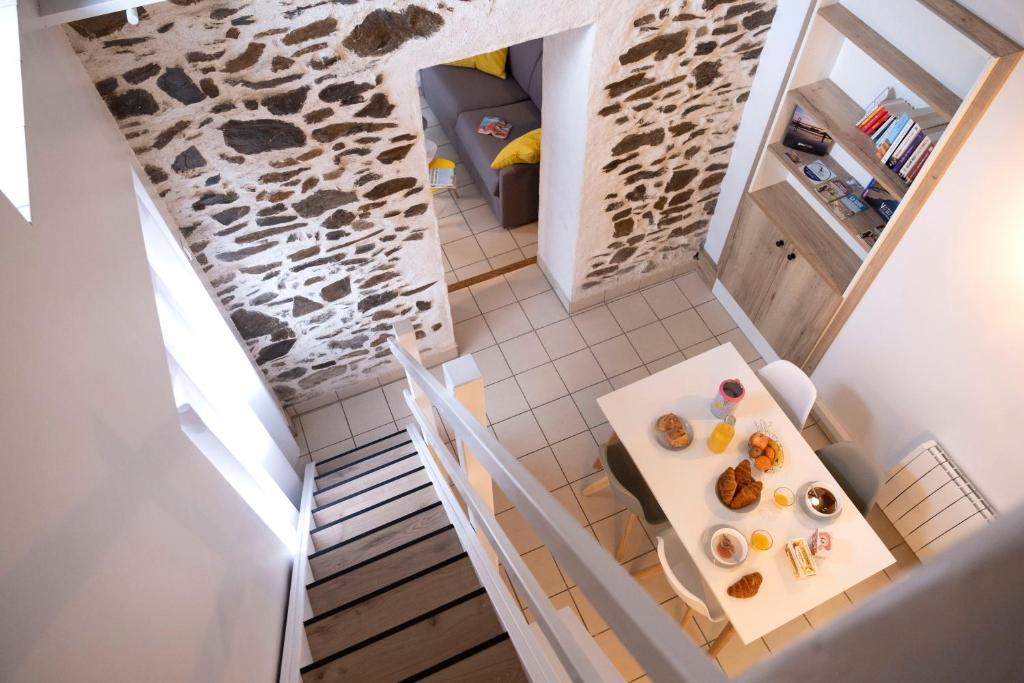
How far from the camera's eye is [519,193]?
5477 millimetres

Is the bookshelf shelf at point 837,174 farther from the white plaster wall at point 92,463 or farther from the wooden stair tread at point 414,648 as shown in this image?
the white plaster wall at point 92,463

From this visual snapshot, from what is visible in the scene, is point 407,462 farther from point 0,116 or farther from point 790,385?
point 0,116

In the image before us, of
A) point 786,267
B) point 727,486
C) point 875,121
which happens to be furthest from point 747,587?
point 875,121

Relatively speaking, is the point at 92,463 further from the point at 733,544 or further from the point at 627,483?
the point at 627,483

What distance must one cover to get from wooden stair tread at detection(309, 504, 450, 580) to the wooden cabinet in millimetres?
2527

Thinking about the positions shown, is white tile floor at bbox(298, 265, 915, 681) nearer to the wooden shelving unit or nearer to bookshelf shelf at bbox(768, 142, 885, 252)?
the wooden shelving unit

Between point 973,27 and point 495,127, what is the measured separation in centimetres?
360

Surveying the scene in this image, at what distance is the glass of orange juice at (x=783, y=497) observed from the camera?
339cm

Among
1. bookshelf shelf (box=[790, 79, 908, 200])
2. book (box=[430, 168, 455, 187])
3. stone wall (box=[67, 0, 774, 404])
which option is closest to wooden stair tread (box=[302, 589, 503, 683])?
stone wall (box=[67, 0, 774, 404])

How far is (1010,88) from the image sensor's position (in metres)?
2.81

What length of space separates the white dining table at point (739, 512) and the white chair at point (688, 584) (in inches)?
4.6

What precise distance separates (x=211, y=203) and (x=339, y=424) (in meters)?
1.91

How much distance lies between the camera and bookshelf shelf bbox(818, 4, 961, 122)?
122 inches

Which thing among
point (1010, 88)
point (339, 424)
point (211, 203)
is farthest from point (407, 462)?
point (1010, 88)
